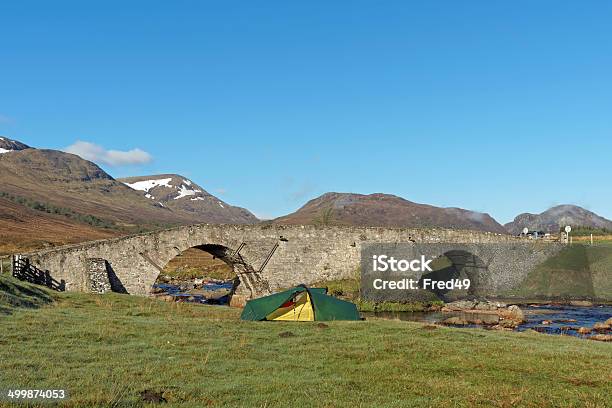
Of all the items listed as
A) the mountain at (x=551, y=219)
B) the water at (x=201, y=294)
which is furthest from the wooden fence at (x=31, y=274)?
the mountain at (x=551, y=219)

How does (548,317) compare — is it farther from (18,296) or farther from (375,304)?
(18,296)

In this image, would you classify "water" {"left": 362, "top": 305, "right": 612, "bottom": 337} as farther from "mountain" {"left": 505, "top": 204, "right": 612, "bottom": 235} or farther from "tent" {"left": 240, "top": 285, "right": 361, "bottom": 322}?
"mountain" {"left": 505, "top": 204, "right": 612, "bottom": 235}

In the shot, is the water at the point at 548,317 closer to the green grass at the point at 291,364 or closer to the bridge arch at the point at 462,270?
the bridge arch at the point at 462,270

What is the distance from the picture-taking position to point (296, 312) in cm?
2383

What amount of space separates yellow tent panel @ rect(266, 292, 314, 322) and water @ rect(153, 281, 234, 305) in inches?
706

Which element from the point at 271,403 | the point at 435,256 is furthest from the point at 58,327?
the point at 435,256

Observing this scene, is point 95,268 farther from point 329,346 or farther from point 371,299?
point 329,346

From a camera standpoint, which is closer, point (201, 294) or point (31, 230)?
point (201, 294)

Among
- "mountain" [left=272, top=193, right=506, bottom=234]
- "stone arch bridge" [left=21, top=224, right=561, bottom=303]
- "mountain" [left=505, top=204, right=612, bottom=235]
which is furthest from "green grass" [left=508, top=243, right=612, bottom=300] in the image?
"mountain" [left=505, top=204, right=612, bottom=235]

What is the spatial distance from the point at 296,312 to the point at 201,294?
2746 centimetres

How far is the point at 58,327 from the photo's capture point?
54.8ft

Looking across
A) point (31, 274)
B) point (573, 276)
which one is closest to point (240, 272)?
point (31, 274)

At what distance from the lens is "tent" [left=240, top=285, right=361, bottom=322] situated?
76.5 ft

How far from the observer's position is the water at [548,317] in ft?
99.8
